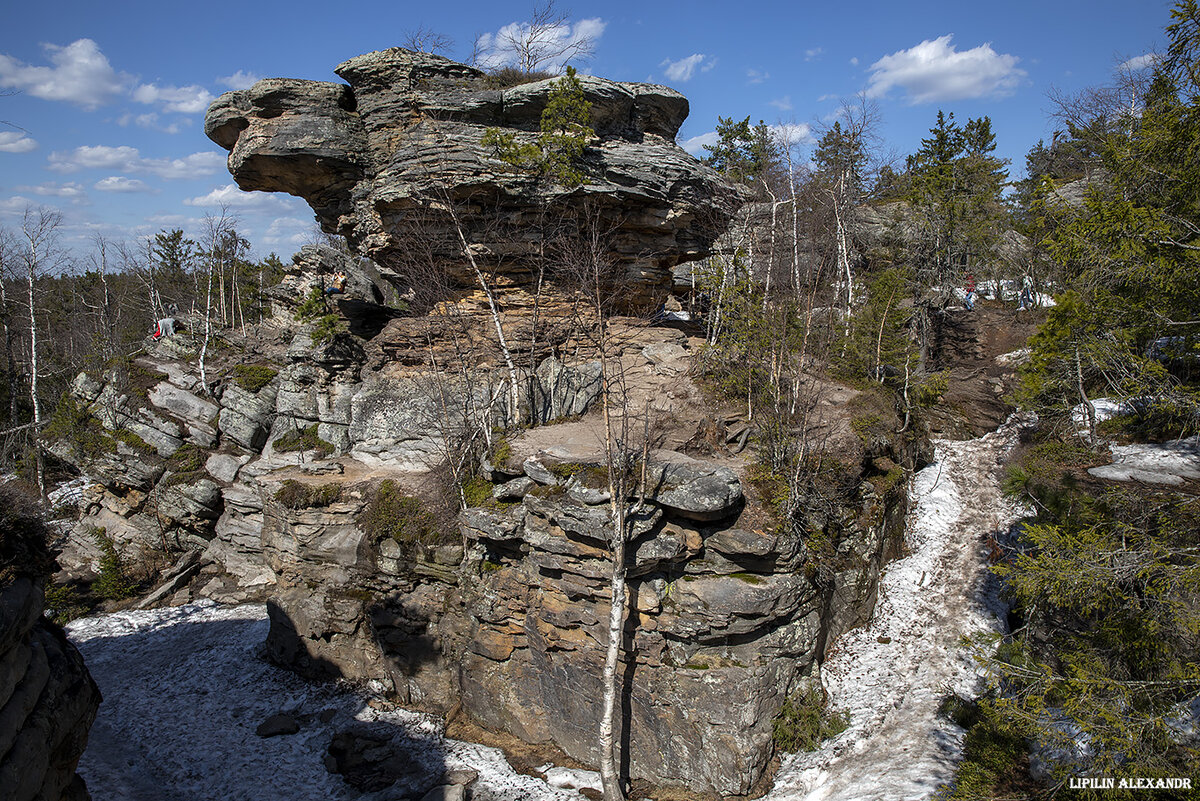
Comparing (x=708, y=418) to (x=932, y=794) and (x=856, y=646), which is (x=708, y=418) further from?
(x=932, y=794)

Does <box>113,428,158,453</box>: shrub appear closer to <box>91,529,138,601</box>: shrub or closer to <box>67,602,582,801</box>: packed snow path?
<box>91,529,138,601</box>: shrub

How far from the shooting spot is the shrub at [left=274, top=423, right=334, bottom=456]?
62.0 feet

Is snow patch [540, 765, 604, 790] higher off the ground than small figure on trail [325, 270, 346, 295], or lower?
lower

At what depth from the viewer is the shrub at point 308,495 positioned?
52.1 feet

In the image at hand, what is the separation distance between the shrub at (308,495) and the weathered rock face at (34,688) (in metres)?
7.30

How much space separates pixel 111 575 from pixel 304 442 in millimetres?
8981

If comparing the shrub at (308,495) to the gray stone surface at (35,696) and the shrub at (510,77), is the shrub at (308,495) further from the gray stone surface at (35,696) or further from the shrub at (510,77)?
the shrub at (510,77)

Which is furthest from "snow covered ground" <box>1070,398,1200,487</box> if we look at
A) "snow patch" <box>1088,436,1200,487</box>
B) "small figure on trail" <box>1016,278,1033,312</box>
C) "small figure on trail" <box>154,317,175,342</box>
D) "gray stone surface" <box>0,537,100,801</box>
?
"small figure on trail" <box>154,317,175,342</box>

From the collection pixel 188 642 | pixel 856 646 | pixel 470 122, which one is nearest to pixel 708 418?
pixel 856 646

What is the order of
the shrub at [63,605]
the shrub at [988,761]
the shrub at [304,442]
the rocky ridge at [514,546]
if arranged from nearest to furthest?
the shrub at [988,761] → the rocky ridge at [514,546] → the shrub at [63,605] → the shrub at [304,442]

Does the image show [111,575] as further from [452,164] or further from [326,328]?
[452,164]

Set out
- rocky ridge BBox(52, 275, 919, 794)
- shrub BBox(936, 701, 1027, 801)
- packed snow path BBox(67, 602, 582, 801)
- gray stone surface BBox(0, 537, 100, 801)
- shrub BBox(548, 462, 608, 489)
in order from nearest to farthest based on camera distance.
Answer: gray stone surface BBox(0, 537, 100, 801) → shrub BBox(936, 701, 1027, 801) → rocky ridge BBox(52, 275, 919, 794) → shrub BBox(548, 462, 608, 489) → packed snow path BBox(67, 602, 582, 801)

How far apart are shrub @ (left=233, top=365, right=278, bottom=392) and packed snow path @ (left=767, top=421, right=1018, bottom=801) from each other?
21734 millimetres

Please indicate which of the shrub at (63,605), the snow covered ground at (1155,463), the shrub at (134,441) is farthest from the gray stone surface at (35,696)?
the snow covered ground at (1155,463)
